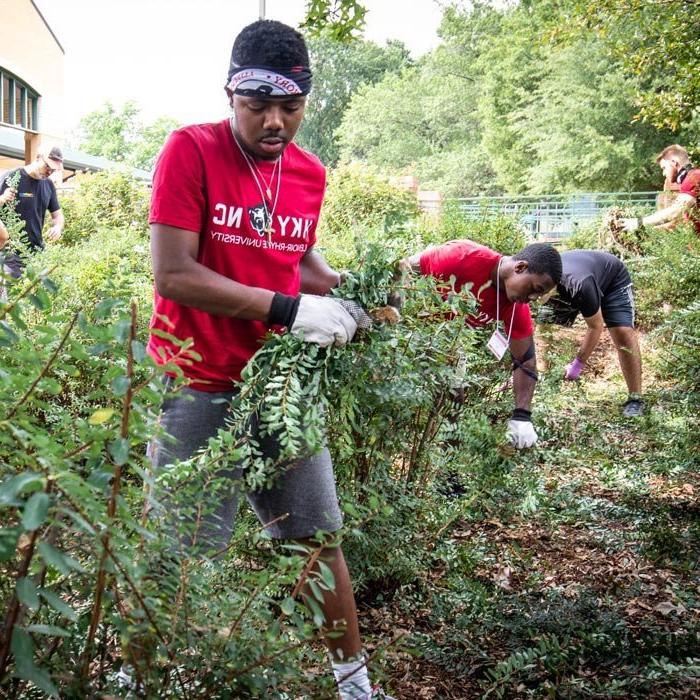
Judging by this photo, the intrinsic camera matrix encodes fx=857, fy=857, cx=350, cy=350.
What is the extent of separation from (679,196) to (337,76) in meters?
80.4

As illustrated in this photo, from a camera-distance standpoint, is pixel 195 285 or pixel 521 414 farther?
pixel 521 414

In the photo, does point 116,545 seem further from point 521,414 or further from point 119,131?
point 119,131

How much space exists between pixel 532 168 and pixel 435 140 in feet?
72.2

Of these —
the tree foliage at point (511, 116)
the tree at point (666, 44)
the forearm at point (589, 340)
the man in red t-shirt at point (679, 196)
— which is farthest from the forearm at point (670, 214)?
the tree foliage at point (511, 116)

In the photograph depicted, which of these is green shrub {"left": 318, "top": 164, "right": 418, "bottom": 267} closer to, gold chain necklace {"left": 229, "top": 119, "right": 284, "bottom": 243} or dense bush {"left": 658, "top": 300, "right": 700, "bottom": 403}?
dense bush {"left": 658, "top": 300, "right": 700, "bottom": 403}

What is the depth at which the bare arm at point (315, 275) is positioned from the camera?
111 inches

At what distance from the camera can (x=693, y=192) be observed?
7.18m

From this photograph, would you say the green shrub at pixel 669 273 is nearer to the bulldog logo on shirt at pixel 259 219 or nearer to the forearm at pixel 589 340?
the forearm at pixel 589 340

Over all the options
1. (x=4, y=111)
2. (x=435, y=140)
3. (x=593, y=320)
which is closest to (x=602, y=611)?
(x=593, y=320)

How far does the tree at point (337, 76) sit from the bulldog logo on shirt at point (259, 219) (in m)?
81.5

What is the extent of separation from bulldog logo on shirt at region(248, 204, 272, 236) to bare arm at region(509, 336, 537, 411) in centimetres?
236

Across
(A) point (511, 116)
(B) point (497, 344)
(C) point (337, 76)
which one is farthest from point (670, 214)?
(C) point (337, 76)

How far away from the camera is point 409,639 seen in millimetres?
3176

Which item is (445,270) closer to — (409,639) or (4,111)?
(409,639)
